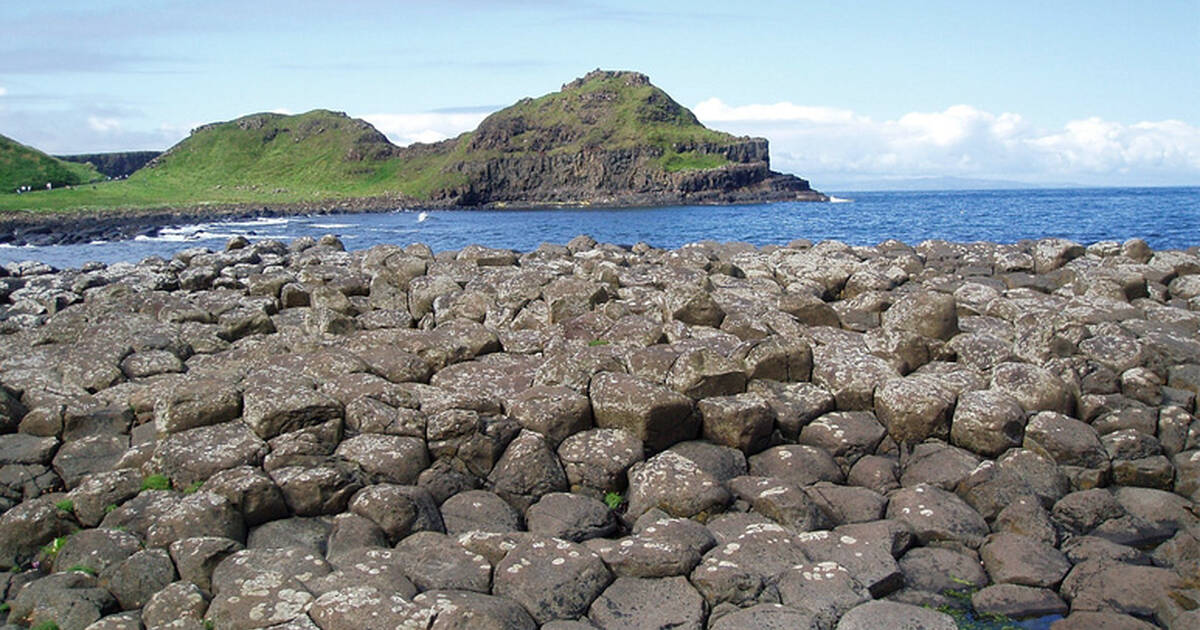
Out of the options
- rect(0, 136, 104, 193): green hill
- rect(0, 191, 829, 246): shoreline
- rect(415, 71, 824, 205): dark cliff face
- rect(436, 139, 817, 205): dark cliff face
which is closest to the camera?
rect(0, 191, 829, 246): shoreline

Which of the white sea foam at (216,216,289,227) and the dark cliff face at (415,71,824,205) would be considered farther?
the dark cliff face at (415,71,824,205)

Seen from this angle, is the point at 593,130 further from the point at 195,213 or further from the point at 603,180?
the point at 195,213

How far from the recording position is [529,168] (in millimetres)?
173875

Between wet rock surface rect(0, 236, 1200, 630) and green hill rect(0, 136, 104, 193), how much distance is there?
134 meters

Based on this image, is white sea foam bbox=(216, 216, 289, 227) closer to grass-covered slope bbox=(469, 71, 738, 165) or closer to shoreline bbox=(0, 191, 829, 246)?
shoreline bbox=(0, 191, 829, 246)

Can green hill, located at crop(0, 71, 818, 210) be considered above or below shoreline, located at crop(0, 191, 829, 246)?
above

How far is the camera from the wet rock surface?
9.03 meters

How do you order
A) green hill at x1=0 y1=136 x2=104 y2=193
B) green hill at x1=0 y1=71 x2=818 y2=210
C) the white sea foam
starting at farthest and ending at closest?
green hill at x1=0 y1=71 x2=818 y2=210, green hill at x1=0 y1=136 x2=104 y2=193, the white sea foam

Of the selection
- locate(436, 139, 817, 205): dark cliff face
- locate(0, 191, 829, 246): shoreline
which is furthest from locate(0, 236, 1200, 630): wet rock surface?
locate(436, 139, 817, 205): dark cliff face

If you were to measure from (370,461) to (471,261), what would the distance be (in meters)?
12.8

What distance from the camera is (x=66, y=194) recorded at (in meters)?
121

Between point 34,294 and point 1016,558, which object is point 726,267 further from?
point 34,294

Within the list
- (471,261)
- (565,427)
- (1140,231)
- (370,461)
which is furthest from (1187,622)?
(1140,231)

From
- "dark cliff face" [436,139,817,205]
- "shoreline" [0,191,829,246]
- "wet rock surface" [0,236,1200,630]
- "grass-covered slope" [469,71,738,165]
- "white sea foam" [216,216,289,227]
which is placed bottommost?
"wet rock surface" [0,236,1200,630]
